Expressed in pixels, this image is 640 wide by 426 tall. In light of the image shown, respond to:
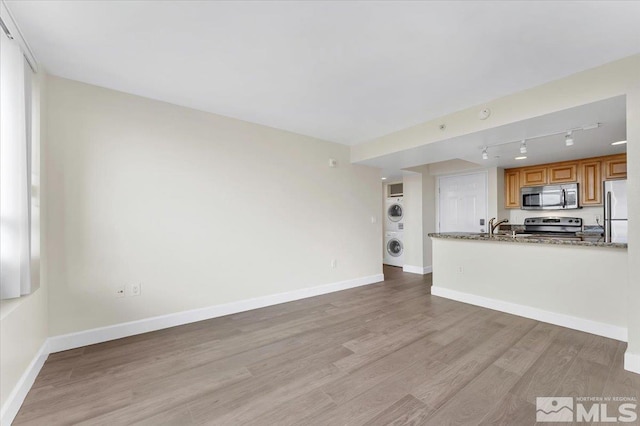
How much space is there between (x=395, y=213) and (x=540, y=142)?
3.20 m

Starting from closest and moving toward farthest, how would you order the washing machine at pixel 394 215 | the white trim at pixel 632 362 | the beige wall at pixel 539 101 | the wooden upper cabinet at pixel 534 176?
the white trim at pixel 632 362
the beige wall at pixel 539 101
the wooden upper cabinet at pixel 534 176
the washing machine at pixel 394 215

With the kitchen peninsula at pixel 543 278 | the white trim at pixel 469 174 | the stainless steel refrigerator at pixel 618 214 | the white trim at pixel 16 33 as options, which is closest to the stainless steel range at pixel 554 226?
the stainless steel refrigerator at pixel 618 214

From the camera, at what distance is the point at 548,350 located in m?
2.32

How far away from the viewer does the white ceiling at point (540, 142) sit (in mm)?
2479

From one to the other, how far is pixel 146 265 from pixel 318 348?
1935mm

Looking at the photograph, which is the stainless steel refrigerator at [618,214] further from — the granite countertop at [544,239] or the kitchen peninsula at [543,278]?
the kitchen peninsula at [543,278]

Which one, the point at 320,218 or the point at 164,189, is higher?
the point at 164,189

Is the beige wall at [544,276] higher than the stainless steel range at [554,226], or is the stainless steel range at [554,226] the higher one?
the stainless steel range at [554,226]

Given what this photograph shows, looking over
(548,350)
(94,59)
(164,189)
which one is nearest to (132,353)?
(164,189)

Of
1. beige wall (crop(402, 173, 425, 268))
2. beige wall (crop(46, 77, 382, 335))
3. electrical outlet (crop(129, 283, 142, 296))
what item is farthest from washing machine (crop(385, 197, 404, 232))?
electrical outlet (crop(129, 283, 142, 296))

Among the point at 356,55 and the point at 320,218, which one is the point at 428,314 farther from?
the point at 356,55

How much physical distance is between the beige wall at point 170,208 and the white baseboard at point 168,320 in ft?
0.20

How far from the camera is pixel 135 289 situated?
2.68 metres

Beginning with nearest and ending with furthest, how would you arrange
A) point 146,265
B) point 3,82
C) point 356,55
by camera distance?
point 3,82, point 356,55, point 146,265
